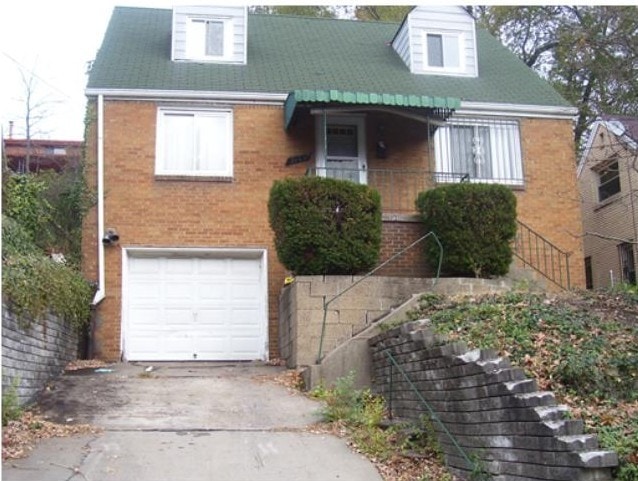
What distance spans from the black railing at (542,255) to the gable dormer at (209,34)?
6898 mm

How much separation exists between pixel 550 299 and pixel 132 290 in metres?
7.72

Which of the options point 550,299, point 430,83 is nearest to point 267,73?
point 430,83

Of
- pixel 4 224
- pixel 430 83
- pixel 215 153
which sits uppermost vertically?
pixel 430 83

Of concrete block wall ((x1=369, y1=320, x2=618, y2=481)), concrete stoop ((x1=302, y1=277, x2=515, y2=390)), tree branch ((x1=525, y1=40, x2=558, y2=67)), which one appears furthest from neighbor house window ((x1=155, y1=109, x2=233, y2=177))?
tree branch ((x1=525, y1=40, x2=558, y2=67))

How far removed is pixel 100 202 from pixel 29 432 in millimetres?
6560

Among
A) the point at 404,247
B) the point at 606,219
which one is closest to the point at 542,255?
the point at 404,247

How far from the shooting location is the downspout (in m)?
13.6

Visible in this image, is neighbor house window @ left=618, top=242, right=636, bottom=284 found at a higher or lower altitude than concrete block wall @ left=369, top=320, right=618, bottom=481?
higher

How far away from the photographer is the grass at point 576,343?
19.9ft

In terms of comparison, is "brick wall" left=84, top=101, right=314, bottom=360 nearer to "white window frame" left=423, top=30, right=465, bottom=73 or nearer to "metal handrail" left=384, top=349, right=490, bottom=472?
"white window frame" left=423, top=30, right=465, bottom=73

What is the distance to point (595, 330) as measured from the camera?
8.02 m

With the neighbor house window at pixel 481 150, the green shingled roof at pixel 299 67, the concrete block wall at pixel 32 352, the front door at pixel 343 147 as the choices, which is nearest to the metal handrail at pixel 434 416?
the concrete block wall at pixel 32 352

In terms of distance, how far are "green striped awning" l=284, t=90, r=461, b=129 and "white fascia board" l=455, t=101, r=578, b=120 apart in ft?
5.78

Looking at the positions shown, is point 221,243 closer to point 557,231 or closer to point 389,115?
point 389,115
